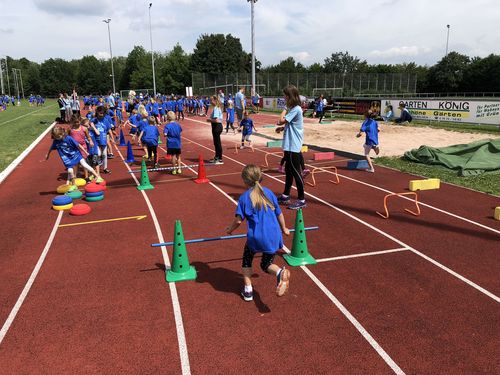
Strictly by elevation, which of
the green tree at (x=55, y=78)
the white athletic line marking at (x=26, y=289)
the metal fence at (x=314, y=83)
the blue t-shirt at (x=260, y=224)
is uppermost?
the green tree at (x=55, y=78)

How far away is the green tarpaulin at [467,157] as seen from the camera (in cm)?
1120

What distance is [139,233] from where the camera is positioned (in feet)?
22.8

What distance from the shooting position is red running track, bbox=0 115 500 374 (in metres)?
3.70

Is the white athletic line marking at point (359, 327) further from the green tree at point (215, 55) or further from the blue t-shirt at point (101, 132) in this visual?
the green tree at point (215, 55)

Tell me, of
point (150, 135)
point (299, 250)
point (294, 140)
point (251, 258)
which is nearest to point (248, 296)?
point (251, 258)

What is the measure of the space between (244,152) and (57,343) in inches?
488

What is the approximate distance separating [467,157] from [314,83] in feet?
148

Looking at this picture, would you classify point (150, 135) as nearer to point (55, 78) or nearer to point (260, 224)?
point (260, 224)

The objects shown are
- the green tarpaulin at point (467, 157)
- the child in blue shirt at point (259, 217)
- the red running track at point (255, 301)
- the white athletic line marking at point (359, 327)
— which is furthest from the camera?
the green tarpaulin at point (467, 157)

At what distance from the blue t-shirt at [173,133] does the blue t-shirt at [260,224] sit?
24.1ft

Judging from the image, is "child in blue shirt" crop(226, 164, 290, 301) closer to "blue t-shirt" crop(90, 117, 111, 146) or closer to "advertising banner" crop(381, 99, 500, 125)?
"blue t-shirt" crop(90, 117, 111, 146)

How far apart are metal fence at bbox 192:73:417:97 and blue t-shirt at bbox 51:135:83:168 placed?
43.8 m

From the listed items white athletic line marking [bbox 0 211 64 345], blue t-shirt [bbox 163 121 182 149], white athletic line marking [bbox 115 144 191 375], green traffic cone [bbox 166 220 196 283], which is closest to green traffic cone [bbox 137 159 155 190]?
blue t-shirt [bbox 163 121 182 149]

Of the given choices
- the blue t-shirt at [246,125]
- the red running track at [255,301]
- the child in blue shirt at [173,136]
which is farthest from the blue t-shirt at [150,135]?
the blue t-shirt at [246,125]
